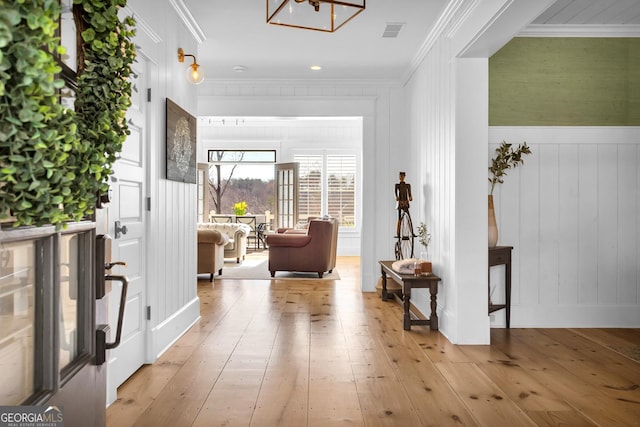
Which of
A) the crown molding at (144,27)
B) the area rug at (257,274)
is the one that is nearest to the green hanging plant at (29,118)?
the crown molding at (144,27)

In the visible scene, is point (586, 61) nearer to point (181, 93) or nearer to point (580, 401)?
point (580, 401)

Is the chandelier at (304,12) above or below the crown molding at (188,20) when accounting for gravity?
below

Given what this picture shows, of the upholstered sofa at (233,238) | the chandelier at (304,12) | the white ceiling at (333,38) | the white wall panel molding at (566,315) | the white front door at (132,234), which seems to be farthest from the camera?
the upholstered sofa at (233,238)

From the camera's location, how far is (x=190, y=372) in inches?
125

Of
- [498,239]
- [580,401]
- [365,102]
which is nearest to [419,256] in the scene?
[498,239]

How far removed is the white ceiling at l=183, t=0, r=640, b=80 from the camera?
13.3 ft

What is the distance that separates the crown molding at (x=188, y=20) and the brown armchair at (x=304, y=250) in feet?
11.6

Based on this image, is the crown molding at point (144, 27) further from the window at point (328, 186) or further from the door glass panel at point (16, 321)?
the window at point (328, 186)

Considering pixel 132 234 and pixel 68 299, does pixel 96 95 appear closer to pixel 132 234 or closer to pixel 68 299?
pixel 68 299

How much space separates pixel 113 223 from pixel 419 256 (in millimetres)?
3639

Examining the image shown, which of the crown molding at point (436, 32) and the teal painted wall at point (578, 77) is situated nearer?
the crown molding at point (436, 32)

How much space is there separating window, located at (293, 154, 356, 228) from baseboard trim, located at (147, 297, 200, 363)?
6961mm

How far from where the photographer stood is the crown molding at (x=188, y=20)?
3873mm

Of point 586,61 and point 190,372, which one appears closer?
point 190,372
